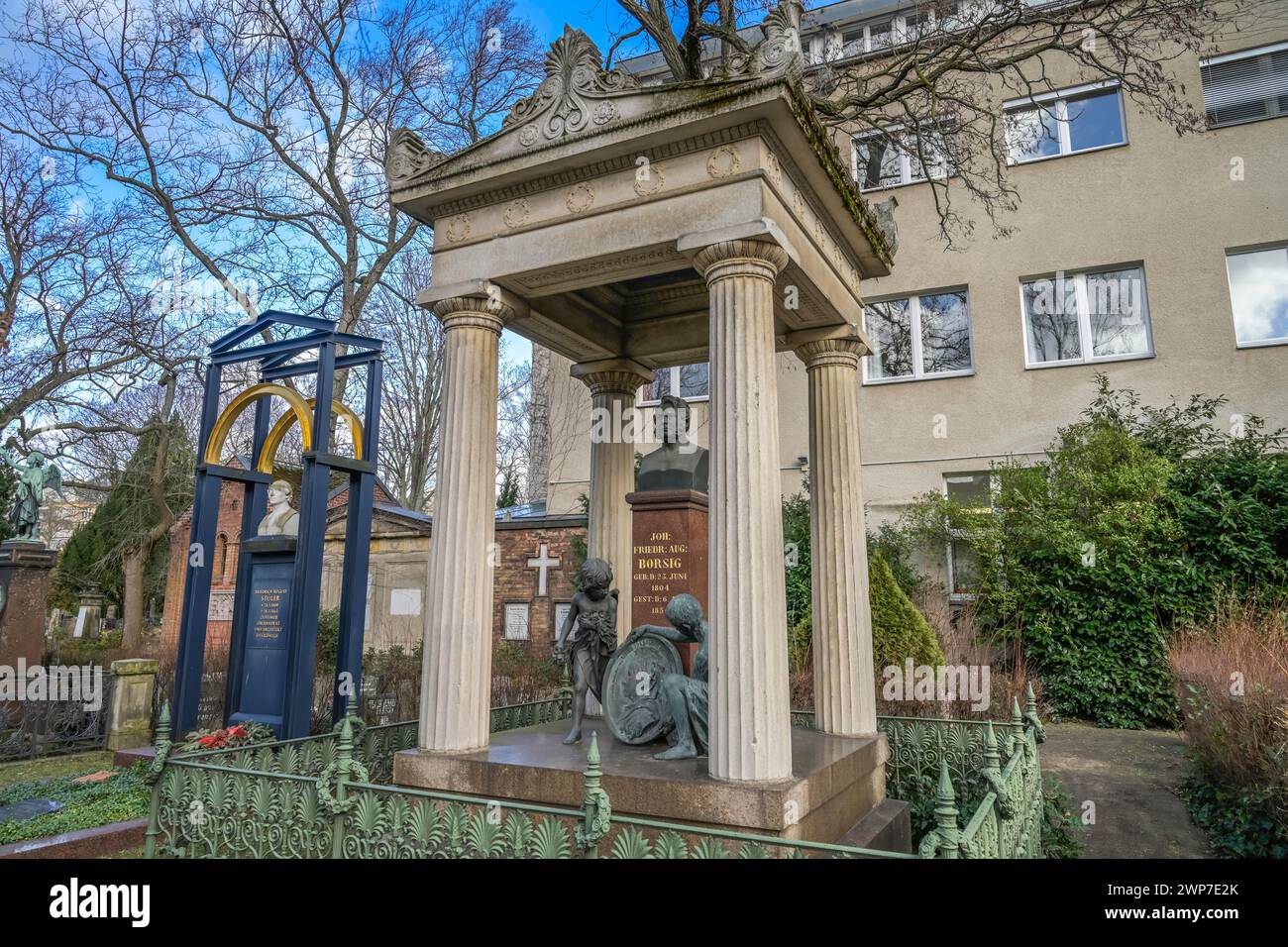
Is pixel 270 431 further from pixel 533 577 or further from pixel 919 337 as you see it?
pixel 919 337

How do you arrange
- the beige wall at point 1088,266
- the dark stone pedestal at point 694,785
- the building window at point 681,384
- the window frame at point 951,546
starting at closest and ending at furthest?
the dark stone pedestal at point 694,785 → the window frame at point 951,546 → the beige wall at point 1088,266 → the building window at point 681,384

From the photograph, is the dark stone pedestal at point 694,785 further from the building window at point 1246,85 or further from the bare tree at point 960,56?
the building window at point 1246,85

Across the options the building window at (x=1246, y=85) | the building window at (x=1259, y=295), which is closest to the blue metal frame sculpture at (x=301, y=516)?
the building window at (x=1259, y=295)

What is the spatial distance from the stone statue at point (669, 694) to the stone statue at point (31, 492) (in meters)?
12.6

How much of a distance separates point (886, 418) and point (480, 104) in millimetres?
11114

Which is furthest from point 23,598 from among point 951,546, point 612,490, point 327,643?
point 951,546

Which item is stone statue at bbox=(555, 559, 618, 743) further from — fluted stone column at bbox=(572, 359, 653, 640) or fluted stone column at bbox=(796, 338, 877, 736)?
fluted stone column at bbox=(796, 338, 877, 736)

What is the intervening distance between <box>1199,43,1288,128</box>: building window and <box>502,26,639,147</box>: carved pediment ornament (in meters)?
14.0

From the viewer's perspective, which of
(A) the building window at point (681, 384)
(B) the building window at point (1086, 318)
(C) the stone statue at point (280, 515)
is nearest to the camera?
(C) the stone statue at point (280, 515)

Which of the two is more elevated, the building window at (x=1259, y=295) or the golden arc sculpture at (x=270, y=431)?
the building window at (x=1259, y=295)

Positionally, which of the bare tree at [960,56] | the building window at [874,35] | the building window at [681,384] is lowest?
the building window at [681,384]

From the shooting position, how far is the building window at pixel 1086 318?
48.8ft
